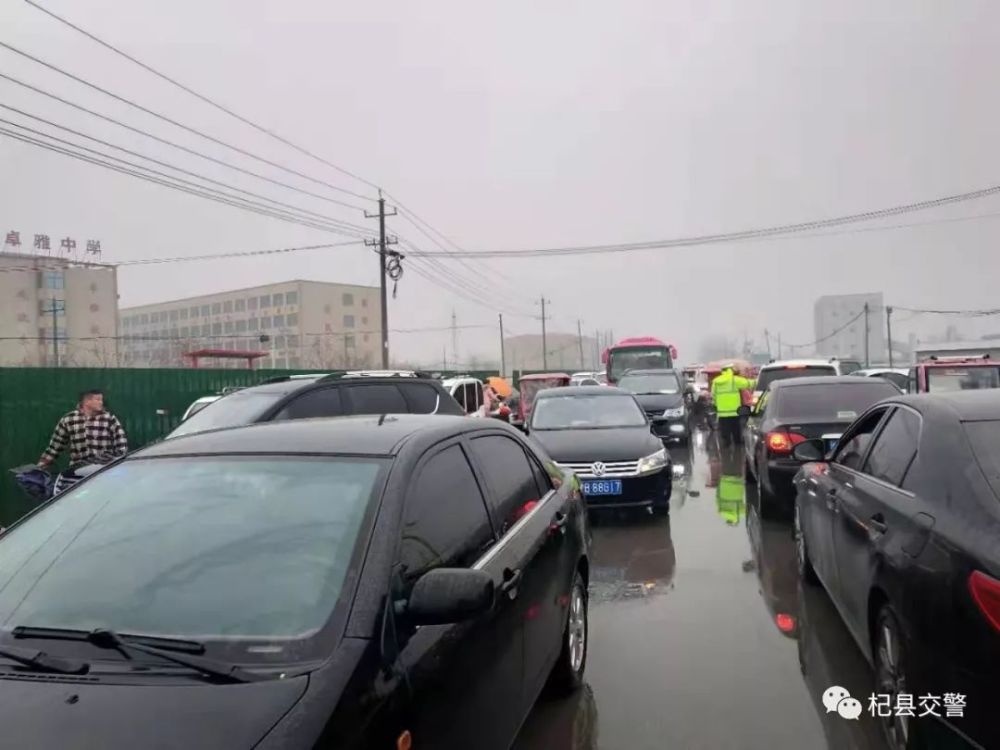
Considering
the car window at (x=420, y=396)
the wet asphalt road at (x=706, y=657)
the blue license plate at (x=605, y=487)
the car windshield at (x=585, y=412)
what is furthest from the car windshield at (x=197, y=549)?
the car windshield at (x=585, y=412)

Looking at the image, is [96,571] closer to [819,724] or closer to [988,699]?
[988,699]

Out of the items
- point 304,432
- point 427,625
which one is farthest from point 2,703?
point 304,432

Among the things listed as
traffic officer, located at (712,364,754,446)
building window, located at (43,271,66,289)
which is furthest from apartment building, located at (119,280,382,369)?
traffic officer, located at (712,364,754,446)

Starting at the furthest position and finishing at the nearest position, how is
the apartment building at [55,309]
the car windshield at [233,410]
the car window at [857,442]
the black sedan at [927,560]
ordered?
1. the apartment building at [55,309]
2. the car windshield at [233,410]
3. the car window at [857,442]
4. the black sedan at [927,560]

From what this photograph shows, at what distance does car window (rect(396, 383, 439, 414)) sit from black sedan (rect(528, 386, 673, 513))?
4.24 feet

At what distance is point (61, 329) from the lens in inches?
2574

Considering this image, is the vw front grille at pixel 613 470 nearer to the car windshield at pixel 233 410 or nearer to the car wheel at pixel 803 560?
the car wheel at pixel 803 560

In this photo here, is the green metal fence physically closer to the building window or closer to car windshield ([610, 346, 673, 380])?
car windshield ([610, 346, 673, 380])

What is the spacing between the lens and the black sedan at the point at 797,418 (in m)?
7.73

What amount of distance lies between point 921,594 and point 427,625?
1.84 metres

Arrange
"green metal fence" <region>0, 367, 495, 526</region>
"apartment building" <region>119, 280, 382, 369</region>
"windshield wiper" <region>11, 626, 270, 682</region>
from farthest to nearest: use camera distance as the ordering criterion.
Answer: "apartment building" <region>119, 280, 382, 369</region>, "green metal fence" <region>0, 367, 495, 526</region>, "windshield wiper" <region>11, 626, 270, 682</region>

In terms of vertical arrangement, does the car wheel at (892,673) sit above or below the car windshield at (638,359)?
below

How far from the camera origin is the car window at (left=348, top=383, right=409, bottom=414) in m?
7.81

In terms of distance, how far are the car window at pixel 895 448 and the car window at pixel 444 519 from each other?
6.62 ft
